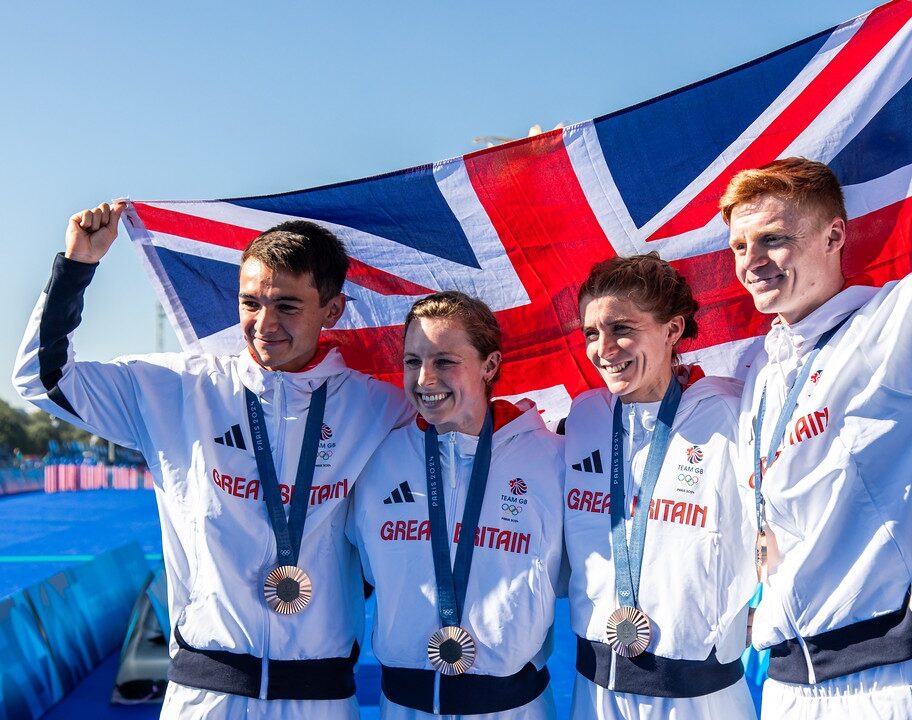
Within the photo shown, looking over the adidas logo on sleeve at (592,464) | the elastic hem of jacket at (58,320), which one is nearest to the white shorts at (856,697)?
the adidas logo on sleeve at (592,464)

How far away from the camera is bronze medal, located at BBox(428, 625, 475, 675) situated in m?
2.69

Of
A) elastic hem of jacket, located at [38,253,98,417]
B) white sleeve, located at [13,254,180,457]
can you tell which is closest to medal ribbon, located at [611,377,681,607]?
white sleeve, located at [13,254,180,457]

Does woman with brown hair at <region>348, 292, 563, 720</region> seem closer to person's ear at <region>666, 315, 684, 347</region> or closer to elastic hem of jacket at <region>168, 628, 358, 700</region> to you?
elastic hem of jacket at <region>168, 628, 358, 700</region>

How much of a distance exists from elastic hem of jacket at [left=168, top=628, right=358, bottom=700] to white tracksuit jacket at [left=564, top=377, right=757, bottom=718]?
88 cm

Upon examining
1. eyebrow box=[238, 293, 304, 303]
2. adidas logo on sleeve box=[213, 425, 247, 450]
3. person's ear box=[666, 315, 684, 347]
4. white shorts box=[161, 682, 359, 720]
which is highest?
eyebrow box=[238, 293, 304, 303]

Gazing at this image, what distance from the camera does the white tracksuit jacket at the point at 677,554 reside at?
2623mm

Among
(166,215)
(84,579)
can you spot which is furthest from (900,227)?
(84,579)

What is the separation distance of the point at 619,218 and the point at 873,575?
193 cm

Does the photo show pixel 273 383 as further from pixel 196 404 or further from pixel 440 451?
pixel 440 451

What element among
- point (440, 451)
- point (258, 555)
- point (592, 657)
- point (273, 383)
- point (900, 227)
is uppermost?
point (900, 227)

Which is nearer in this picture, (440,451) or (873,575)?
(873,575)

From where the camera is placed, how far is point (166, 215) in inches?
150

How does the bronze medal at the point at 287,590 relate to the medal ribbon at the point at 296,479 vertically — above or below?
below

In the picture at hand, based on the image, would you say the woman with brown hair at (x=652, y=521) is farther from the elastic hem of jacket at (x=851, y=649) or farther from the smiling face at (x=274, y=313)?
the smiling face at (x=274, y=313)
